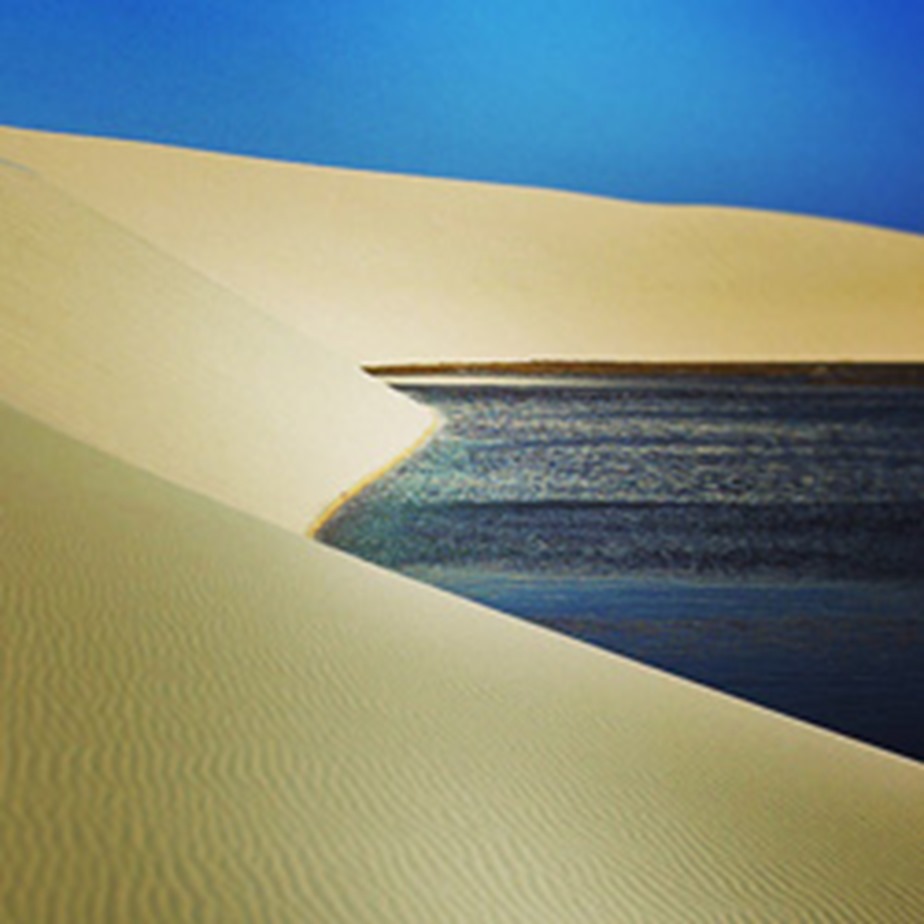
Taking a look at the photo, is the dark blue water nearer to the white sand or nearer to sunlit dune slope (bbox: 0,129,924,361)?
the white sand

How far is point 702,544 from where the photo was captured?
462 inches

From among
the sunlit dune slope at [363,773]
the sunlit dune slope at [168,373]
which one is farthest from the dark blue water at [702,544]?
the sunlit dune slope at [363,773]

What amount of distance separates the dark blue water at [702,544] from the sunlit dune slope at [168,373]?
84 centimetres

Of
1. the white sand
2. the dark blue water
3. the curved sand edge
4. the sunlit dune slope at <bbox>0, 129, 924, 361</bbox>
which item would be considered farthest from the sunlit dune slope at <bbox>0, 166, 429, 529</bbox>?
the sunlit dune slope at <bbox>0, 129, 924, 361</bbox>

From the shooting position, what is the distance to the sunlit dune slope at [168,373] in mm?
12492

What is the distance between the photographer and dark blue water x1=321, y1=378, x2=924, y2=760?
7688 millimetres

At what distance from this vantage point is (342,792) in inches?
159

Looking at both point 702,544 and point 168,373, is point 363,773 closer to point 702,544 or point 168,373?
point 702,544

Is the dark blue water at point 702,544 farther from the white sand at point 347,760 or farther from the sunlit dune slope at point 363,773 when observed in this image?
the sunlit dune slope at point 363,773

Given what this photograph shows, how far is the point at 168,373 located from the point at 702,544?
594 cm

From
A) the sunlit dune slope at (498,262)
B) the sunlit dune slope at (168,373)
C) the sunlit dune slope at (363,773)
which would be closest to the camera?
the sunlit dune slope at (363,773)

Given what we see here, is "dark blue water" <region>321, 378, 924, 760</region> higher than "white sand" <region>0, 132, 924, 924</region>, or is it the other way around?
"dark blue water" <region>321, 378, 924, 760</region>

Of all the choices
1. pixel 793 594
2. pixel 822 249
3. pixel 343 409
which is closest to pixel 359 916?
pixel 793 594

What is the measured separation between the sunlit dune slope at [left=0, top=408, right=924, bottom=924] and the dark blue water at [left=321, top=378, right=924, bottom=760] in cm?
119
